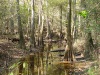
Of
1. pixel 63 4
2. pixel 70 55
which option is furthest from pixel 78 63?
pixel 63 4

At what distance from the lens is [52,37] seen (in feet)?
133

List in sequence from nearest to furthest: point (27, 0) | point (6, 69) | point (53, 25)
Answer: point (6, 69)
point (27, 0)
point (53, 25)

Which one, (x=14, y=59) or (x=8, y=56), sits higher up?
(x=8, y=56)

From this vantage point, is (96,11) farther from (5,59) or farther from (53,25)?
(53,25)

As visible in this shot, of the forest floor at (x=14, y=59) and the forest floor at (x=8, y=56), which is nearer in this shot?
the forest floor at (x=14, y=59)

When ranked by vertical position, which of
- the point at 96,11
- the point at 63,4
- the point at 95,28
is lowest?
the point at 95,28

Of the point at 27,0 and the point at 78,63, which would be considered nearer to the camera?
the point at 78,63

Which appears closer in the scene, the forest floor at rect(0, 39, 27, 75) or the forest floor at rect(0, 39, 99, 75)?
the forest floor at rect(0, 39, 99, 75)

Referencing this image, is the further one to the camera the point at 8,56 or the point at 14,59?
the point at 14,59

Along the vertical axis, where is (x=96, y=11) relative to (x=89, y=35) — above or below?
above

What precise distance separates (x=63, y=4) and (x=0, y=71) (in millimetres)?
27745

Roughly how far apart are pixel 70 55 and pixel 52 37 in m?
25.0

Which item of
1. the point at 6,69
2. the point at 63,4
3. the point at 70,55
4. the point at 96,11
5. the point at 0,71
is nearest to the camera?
the point at 96,11

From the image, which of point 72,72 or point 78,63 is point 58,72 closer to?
point 72,72
